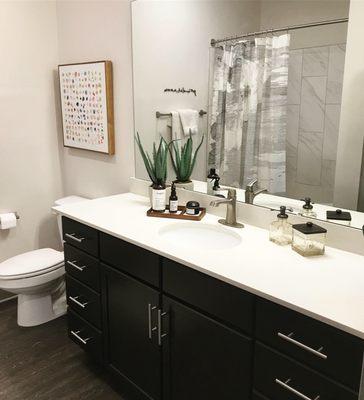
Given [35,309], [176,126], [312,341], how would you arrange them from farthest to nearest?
1. [35,309]
2. [176,126]
3. [312,341]

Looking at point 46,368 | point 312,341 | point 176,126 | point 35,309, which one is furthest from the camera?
point 35,309

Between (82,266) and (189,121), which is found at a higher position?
(189,121)

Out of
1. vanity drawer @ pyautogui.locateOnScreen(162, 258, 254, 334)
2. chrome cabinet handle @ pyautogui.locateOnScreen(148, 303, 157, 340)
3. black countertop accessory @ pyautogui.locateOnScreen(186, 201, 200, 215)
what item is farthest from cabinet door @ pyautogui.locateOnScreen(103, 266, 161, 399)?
black countertop accessory @ pyautogui.locateOnScreen(186, 201, 200, 215)

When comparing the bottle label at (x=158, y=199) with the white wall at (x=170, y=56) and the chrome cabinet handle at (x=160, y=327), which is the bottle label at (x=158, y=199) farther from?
the chrome cabinet handle at (x=160, y=327)

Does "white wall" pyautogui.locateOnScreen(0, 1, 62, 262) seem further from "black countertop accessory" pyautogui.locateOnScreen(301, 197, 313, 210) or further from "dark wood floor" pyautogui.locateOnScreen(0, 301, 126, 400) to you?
"black countertop accessory" pyautogui.locateOnScreen(301, 197, 313, 210)

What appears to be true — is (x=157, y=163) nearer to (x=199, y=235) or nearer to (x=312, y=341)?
(x=199, y=235)

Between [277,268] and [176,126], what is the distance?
121cm

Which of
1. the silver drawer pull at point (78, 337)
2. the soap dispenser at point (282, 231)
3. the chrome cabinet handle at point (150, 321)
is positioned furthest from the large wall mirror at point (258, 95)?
the silver drawer pull at point (78, 337)

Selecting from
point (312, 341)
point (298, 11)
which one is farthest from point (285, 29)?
point (312, 341)

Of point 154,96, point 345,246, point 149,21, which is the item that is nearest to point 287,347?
point 345,246

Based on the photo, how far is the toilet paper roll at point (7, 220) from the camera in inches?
102

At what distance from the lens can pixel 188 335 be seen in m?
1.42

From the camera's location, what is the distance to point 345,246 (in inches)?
58.2

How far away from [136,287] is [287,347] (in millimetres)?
703
